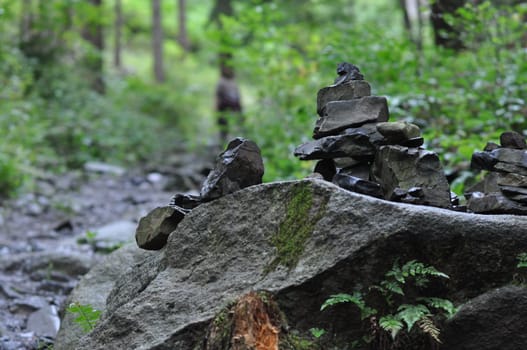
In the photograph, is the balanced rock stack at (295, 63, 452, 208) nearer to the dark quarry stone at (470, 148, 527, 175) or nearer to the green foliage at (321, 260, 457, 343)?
the dark quarry stone at (470, 148, 527, 175)

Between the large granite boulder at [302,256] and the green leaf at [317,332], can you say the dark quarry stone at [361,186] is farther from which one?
the green leaf at [317,332]

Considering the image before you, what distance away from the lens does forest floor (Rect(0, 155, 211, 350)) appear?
578cm

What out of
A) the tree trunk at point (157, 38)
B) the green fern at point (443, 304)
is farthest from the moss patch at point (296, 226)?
the tree trunk at point (157, 38)

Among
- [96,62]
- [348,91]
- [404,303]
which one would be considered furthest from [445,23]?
[96,62]

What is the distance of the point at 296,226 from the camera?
11.6 feet

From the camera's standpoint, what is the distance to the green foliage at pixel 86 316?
4.16 metres

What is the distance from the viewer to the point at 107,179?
13.8 m

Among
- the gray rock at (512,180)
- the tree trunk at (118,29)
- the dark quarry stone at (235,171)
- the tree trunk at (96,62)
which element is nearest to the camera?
the gray rock at (512,180)

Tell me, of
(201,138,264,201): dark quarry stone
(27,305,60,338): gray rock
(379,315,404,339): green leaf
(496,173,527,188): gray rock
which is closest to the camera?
(379,315,404,339): green leaf

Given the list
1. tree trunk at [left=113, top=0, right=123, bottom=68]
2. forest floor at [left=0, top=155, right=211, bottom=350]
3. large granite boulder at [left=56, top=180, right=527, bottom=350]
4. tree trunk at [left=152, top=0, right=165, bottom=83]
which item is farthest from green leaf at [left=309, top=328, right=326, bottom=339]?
tree trunk at [left=113, top=0, right=123, bottom=68]

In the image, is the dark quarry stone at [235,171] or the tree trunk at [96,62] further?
the tree trunk at [96,62]

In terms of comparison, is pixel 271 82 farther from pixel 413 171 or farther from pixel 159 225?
pixel 413 171

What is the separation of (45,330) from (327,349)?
3211 millimetres

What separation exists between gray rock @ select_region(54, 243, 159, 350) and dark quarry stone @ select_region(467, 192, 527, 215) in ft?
7.72
